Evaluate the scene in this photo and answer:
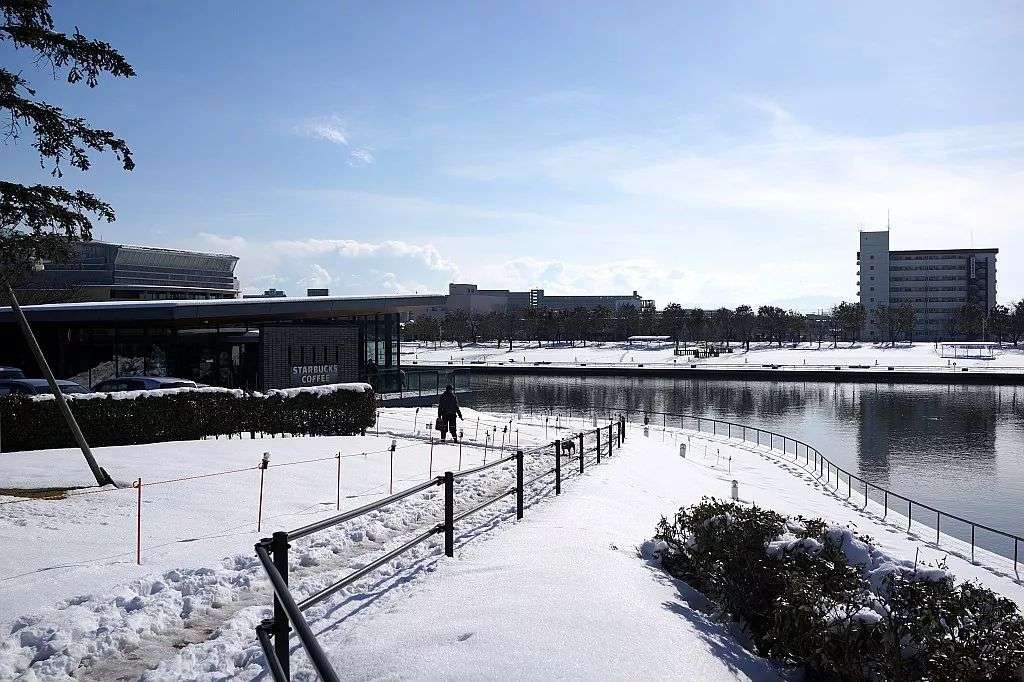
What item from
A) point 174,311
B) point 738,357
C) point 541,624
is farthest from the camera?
point 738,357

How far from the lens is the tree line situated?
443 feet

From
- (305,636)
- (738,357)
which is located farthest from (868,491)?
(738,357)

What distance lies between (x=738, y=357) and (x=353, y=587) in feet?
342

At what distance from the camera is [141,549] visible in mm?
9273

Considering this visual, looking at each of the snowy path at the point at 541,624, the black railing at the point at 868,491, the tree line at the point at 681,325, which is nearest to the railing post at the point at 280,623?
the snowy path at the point at 541,624

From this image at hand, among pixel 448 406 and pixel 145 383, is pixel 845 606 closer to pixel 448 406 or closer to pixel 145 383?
pixel 448 406

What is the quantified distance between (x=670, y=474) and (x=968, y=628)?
1419 cm

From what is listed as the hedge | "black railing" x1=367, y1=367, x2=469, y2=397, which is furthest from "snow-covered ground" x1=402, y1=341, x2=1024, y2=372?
the hedge

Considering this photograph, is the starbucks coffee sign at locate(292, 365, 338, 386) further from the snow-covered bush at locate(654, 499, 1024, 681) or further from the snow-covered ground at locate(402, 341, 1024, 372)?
the snow-covered ground at locate(402, 341, 1024, 372)

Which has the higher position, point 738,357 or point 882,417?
point 738,357

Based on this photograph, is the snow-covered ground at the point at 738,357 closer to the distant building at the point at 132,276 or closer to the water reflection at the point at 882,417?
the water reflection at the point at 882,417

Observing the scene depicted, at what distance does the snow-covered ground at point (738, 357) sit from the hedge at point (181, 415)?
7102 centimetres

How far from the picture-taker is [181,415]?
19.5m

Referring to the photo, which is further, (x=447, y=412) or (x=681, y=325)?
(x=681, y=325)
